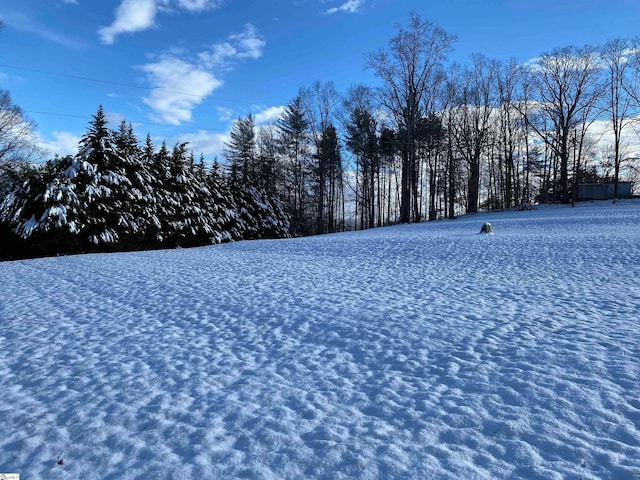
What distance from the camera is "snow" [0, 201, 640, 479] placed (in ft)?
7.37

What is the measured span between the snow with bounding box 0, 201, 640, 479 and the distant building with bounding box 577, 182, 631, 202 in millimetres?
28434

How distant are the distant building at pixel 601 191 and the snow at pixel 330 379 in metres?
28.4

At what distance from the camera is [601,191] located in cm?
2964

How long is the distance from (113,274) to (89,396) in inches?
257

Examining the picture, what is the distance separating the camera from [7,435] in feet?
8.49

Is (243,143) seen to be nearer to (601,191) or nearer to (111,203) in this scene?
(111,203)

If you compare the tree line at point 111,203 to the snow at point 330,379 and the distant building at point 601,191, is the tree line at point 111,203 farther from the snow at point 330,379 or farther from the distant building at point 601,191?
the distant building at point 601,191

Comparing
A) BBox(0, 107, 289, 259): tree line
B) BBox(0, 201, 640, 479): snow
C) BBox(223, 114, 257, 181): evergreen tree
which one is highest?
BBox(223, 114, 257, 181): evergreen tree

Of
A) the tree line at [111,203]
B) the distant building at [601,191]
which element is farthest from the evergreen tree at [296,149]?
the distant building at [601,191]

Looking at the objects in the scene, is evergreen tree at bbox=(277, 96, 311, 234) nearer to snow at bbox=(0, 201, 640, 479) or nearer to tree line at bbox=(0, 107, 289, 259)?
tree line at bbox=(0, 107, 289, 259)

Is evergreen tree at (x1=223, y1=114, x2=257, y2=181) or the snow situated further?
evergreen tree at (x1=223, y1=114, x2=257, y2=181)

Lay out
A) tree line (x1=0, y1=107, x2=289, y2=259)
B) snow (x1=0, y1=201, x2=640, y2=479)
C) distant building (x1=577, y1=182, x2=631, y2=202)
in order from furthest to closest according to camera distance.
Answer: distant building (x1=577, y1=182, x2=631, y2=202) → tree line (x1=0, y1=107, x2=289, y2=259) → snow (x1=0, y1=201, x2=640, y2=479)

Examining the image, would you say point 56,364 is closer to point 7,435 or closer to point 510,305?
point 7,435

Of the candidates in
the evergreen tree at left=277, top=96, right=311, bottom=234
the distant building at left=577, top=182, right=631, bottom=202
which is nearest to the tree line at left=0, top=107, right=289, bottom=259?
the evergreen tree at left=277, top=96, right=311, bottom=234
